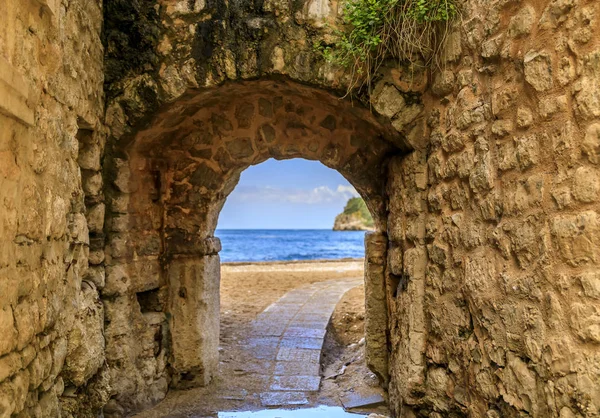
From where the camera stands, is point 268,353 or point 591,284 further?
point 268,353

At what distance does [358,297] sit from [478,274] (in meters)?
5.29

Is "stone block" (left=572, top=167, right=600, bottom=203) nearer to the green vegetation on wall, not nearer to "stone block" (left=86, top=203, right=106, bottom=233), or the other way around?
"stone block" (left=86, top=203, right=106, bottom=233)

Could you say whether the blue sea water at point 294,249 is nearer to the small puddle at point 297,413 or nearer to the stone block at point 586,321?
the small puddle at point 297,413

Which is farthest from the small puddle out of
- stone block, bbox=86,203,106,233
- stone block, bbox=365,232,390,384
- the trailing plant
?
the trailing plant

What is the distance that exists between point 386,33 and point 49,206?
83.0 inches

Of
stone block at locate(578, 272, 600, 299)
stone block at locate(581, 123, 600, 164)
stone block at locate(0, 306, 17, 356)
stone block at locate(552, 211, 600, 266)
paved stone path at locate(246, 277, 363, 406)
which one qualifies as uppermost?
stone block at locate(581, 123, 600, 164)

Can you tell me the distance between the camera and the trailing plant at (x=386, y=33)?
8.59 ft

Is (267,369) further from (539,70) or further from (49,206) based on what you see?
(539,70)

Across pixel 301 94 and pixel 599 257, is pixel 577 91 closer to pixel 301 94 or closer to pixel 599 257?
pixel 599 257

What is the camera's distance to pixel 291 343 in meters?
5.41

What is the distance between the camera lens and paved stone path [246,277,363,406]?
4137 millimetres

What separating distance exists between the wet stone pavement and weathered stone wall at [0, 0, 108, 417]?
1110mm

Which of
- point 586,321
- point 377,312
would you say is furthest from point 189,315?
point 586,321

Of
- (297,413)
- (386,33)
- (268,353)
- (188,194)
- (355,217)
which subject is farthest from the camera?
(355,217)
